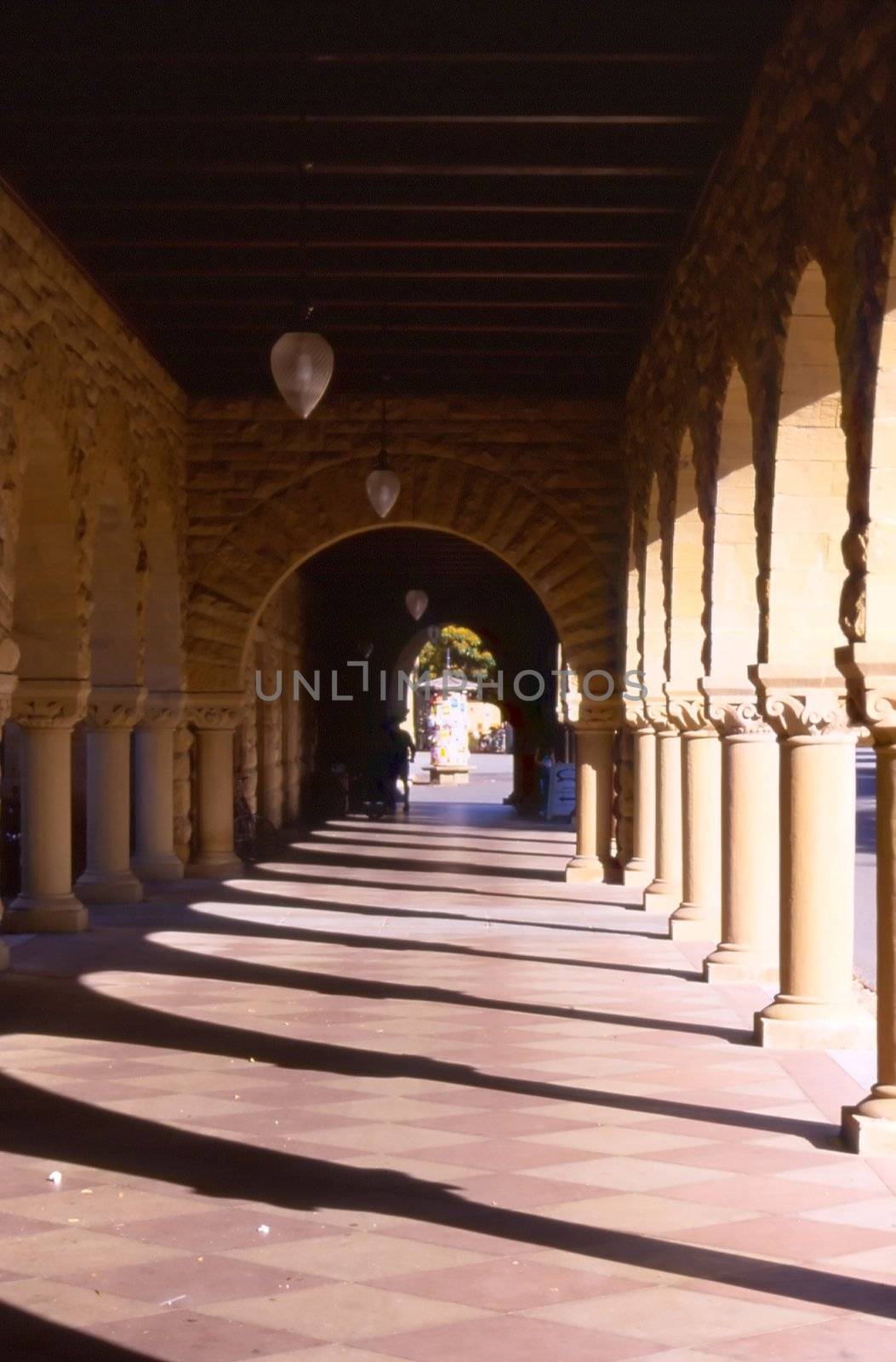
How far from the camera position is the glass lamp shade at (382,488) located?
11.6 meters

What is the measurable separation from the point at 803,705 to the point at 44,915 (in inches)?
226

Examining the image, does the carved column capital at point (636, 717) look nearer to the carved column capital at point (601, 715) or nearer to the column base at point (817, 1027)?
the carved column capital at point (601, 715)

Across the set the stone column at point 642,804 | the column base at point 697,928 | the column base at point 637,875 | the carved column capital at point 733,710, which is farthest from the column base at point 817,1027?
the column base at point 637,875

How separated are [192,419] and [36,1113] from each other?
9177mm

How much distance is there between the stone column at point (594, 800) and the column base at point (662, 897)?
7.34 ft

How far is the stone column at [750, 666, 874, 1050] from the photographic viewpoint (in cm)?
673

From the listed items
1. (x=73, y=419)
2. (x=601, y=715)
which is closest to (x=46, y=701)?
(x=73, y=419)

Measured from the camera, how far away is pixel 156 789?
1401cm

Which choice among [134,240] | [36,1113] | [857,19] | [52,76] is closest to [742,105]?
[857,19]

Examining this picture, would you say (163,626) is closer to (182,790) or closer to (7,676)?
(182,790)

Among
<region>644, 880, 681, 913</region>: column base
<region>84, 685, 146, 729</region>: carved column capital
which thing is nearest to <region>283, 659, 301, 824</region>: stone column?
<region>84, 685, 146, 729</region>: carved column capital

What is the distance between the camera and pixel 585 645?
1462cm

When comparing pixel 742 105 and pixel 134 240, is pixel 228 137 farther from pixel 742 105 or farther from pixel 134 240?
pixel 742 105

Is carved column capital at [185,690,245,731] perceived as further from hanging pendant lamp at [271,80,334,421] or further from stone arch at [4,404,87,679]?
hanging pendant lamp at [271,80,334,421]
